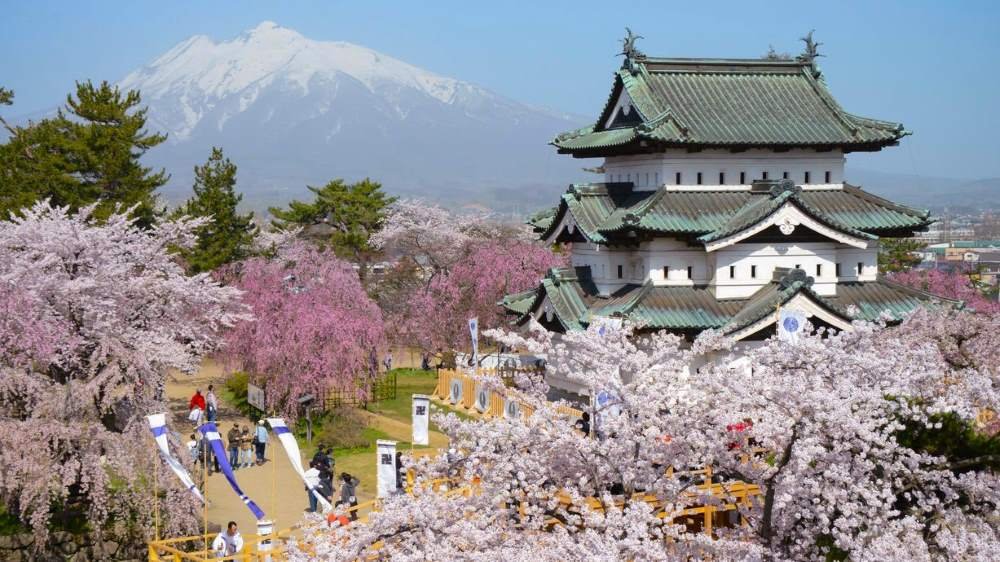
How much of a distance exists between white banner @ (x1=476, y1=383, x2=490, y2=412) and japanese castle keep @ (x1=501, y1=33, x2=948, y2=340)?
287 cm

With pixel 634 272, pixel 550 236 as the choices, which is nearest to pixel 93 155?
pixel 550 236

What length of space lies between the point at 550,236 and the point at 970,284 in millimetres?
27543

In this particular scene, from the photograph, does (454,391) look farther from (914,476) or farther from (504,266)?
(914,476)

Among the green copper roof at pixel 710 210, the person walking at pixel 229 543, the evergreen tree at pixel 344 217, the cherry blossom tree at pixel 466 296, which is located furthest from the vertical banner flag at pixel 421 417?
the evergreen tree at pixel 344 217

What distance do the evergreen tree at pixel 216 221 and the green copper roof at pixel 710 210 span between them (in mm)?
19931

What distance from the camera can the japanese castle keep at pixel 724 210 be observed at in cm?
3017

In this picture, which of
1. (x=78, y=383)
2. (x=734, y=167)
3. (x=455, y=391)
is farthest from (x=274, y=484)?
(x=734, y=167)

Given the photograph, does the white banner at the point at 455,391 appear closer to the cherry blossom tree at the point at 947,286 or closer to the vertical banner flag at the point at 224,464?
the vertical banner flag at the point at 224,464

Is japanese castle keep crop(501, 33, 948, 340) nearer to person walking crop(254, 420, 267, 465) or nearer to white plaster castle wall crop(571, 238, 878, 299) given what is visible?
white plaster castle wall crop(571, 238, 878, 299)

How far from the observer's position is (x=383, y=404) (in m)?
36.9

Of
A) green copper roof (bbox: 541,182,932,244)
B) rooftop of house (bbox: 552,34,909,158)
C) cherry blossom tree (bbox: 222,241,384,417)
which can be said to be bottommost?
cherry blossom tree (bbox: 222,241,384,417)

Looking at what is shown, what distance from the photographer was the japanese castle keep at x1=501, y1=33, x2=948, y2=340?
30.2 meters

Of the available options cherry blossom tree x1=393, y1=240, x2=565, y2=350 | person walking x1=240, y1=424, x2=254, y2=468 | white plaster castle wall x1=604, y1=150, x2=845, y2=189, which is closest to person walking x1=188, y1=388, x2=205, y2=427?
person walking x1=240, y1=424, x2=254, y2=468

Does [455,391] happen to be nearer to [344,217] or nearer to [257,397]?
[257,397]
